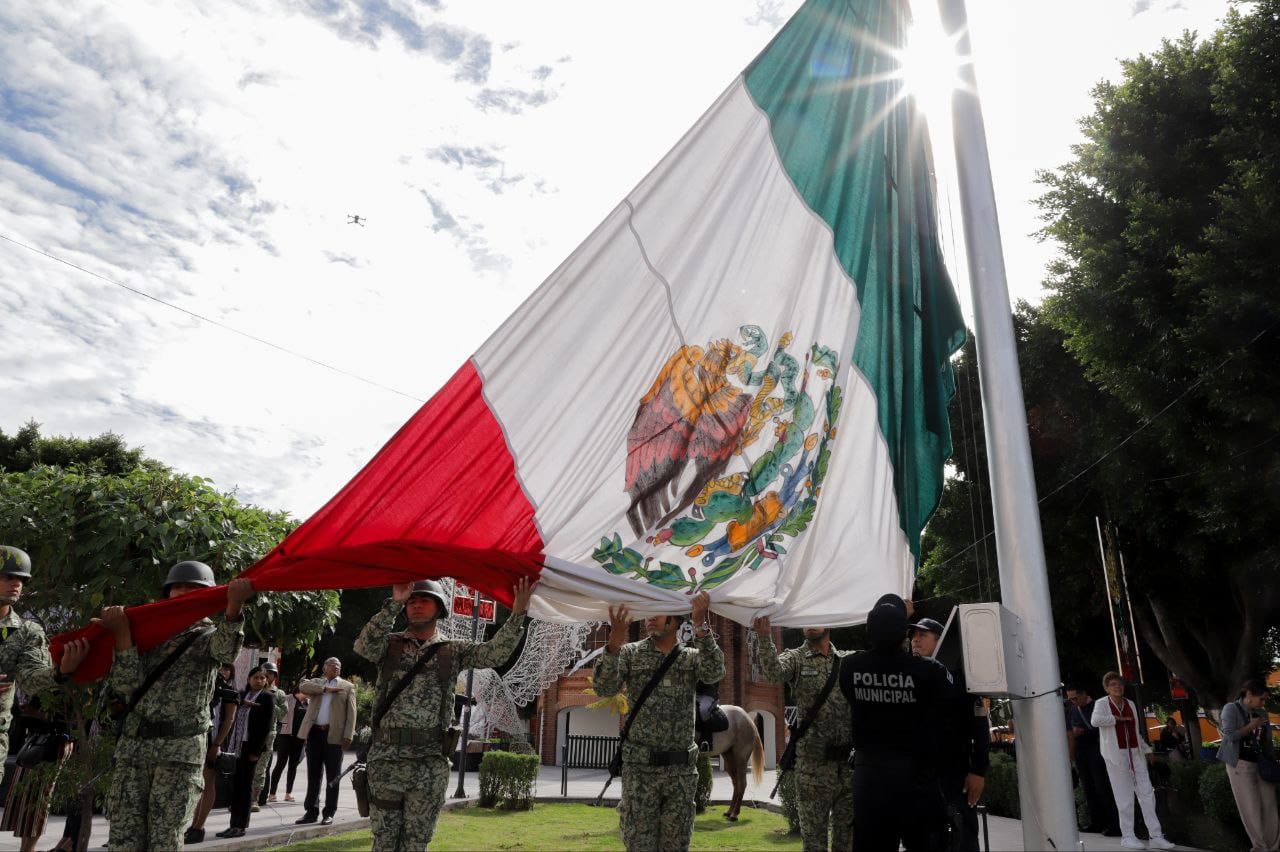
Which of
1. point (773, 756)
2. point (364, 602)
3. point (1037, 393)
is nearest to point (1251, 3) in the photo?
point (1037, 393)

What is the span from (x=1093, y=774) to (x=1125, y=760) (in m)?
1.19

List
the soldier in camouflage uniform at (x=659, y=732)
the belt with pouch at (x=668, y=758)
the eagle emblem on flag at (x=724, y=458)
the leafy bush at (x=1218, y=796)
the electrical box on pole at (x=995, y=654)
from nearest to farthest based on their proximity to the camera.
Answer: the electrical box on pole at (x=995, y=654) < the eagle emblem on flag at (x=724, y=458) < the soldier in camouflage uniform at (x=659, y=732) < the belt with pouch at (x=668, y=758) < the leafy bush at (x=1218, y=796)

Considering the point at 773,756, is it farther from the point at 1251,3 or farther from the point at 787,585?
the point at 787,585

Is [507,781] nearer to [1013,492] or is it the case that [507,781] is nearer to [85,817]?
[85,817]

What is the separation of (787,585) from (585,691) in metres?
27.3

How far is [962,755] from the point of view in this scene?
6.55 meters

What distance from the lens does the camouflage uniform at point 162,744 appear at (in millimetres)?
5488

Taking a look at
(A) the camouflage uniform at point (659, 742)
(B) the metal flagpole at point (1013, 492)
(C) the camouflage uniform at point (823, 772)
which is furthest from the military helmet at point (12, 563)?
(B) the metal flagpole at point (1013, 492)

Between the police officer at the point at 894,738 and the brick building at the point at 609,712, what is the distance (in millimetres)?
26225

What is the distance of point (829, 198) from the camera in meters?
5.94

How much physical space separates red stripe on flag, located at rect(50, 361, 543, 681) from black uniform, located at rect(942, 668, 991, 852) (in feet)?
8.76

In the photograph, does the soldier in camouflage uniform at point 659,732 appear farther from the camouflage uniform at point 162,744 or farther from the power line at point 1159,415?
the power line at point 1159,415

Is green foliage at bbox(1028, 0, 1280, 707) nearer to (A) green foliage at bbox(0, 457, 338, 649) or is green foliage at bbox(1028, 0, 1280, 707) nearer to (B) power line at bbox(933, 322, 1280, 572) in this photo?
(B) power line at bbox(933, 322, 1280, 572)

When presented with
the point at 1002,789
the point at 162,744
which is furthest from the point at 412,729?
the point at 1002,789
